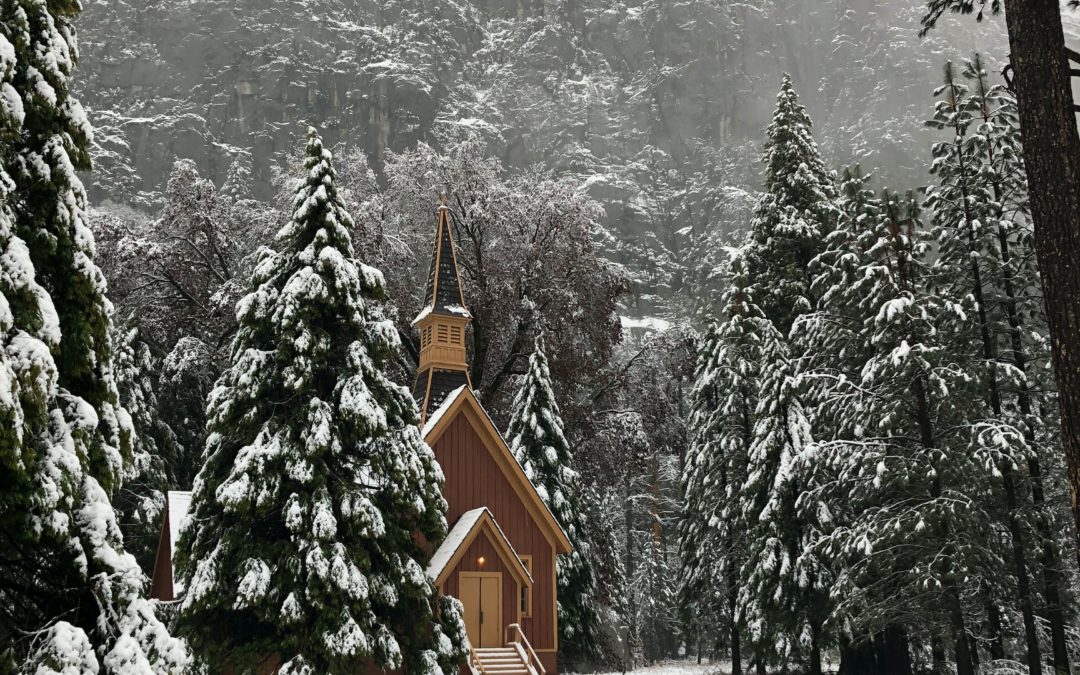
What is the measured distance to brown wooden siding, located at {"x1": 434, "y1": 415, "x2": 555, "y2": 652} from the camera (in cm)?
2347

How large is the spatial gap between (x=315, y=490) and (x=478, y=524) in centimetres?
718

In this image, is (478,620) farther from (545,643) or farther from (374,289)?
(374,289)

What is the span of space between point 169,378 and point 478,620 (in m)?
13.3

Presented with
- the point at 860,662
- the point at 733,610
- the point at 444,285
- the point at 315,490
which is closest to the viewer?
the point at 315,490

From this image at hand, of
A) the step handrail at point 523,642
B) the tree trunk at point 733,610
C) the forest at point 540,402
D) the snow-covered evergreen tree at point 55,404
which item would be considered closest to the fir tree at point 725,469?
the tree trunk at point 733,610

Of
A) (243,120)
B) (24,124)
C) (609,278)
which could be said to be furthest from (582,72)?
(24,124)

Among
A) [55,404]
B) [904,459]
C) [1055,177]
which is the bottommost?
[55,404]

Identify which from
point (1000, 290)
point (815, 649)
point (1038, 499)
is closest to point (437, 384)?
point (815, 649)

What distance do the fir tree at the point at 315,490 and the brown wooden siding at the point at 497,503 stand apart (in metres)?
6.09

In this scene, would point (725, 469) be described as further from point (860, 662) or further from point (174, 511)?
point (174, 511)

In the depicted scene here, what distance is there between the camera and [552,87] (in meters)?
171

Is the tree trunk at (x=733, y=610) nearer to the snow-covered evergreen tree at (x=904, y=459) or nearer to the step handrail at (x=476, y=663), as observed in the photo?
the snow-covered evergreen tree at (x=904, y=459)

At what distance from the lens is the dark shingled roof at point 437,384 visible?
24.7m

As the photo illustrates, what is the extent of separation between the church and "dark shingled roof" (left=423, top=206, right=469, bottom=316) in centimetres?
3
